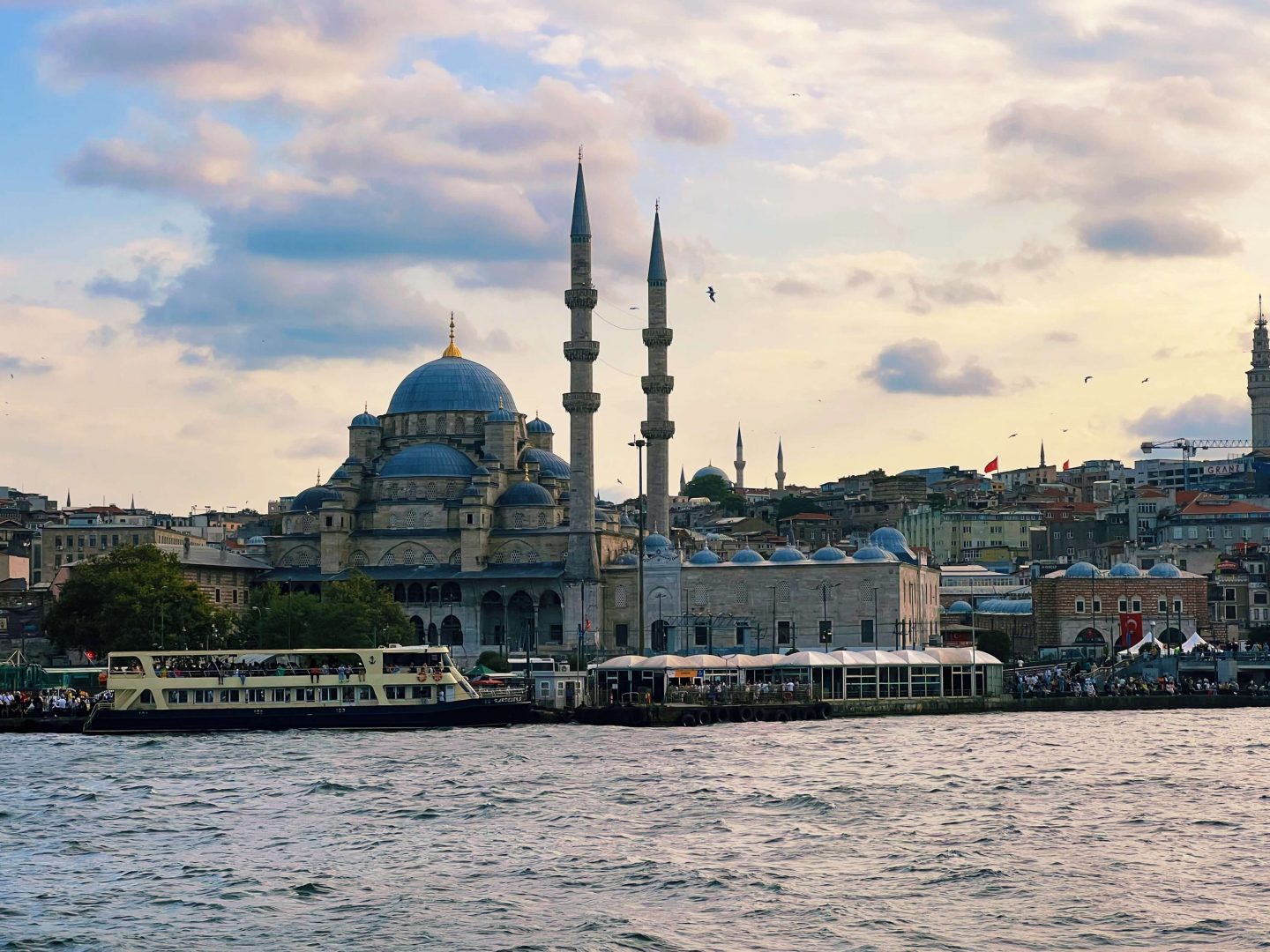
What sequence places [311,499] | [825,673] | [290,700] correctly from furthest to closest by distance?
[311,499], [825,673], [290,700]

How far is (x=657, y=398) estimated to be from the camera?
79.7 metres

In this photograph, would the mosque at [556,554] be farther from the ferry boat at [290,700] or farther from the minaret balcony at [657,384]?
the ferry boat at [290,700]

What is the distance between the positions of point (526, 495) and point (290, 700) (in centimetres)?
3176

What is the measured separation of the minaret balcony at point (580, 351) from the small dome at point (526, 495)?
6.33 meters

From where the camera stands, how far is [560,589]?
75.4 meters

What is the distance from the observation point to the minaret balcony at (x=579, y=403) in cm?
7406

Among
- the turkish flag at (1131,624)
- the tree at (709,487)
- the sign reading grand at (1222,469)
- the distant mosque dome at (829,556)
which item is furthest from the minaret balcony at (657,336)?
the tree at (709,487)

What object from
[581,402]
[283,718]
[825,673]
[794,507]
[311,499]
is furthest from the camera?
[794,507]

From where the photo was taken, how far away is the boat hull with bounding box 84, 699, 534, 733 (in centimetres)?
4706

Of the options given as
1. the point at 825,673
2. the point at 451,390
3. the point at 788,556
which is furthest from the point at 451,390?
the point at 825,673

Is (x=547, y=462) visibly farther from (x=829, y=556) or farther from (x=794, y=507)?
(x=794, y=507)

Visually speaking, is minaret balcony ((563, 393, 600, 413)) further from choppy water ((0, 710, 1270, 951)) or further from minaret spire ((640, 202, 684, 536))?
choppy water ((0, 710, 1270, 951))

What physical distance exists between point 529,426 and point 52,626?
28.5m

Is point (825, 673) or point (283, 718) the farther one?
point (825, 673)
